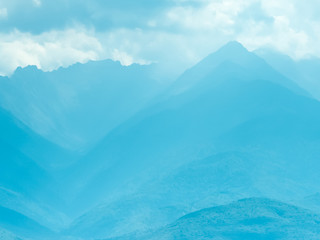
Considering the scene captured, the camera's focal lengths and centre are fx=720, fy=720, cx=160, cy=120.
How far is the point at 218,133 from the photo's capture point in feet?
566

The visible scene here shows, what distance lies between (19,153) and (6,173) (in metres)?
9.90

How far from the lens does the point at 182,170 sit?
525 feet

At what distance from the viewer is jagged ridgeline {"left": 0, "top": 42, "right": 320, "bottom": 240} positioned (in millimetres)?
132125

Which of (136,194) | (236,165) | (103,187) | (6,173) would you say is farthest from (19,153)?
(236,165)

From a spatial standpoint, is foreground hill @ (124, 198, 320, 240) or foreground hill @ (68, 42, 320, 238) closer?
foreground hill @ (124, 198, 320, 240)

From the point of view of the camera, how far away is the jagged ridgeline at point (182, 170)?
5202 inches

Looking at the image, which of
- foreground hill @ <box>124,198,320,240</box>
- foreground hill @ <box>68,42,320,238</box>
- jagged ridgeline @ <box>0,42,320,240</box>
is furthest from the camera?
foreground hill @ <box>68,42,320,238</box>

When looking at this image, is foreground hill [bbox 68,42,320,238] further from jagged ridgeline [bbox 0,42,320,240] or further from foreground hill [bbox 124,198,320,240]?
foreground hill [bbox 124,198,320,240]

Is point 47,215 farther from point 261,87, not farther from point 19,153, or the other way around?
point 261,87

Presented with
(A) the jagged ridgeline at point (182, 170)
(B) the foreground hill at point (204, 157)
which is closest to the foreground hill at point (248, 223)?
(A) the jagged ridgeline at point (182, 170)

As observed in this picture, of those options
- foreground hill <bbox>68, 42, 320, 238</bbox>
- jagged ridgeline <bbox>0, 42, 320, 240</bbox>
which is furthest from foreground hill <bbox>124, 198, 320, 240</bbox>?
foreground hill <bbox>68, 42, 320, 238</bbox>

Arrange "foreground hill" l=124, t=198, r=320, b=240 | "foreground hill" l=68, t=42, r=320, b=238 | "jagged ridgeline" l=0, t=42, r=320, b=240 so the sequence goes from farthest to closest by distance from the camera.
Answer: "foreground hill" l=68, t=42, r=320, b=238 < "jagged ridgeline" l=0, t=42, r=320, b=240 < "foreground hill" l=124, t=198, r=320, b=240

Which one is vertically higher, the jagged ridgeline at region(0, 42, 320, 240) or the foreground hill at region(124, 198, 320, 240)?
Answer: the jagged ridgeline at region(0, 42, 320, 240)

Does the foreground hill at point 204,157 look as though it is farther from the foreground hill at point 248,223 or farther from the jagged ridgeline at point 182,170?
→ the foreground hill at point 248,223
